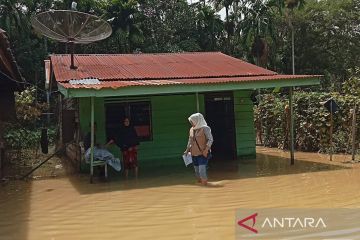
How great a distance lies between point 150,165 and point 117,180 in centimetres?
226

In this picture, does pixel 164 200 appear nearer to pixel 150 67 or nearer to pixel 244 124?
pixel 150 67

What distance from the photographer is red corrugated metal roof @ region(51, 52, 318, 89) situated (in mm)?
11500

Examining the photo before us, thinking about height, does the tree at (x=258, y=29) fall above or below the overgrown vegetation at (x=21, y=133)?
above

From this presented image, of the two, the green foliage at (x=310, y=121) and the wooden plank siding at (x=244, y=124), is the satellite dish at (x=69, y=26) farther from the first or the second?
the green foliage at (x=310, y=121)

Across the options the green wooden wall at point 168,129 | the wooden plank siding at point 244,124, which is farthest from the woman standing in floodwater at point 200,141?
the wooden plank siding at point 244,124

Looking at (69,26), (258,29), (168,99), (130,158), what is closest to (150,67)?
(168,99)

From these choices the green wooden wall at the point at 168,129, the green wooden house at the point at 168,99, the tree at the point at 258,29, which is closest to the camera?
the green wooden house at the point at 168,99

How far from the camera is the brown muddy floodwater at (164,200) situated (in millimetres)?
6199

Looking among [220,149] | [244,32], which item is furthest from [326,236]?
[244,32]

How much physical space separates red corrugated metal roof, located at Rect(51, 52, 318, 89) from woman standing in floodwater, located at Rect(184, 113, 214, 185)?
5.63 ft

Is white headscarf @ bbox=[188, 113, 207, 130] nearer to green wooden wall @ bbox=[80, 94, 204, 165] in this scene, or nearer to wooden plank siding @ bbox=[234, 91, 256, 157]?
green wooden wall @ bbox=[80, 94, 204, 165]

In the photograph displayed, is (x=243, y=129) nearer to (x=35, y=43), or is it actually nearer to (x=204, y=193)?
(x=204, y=193)

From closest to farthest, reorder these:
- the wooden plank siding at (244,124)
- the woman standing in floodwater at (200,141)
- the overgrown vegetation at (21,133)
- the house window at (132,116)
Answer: the woman standing in floodwater at (200,141) < the house window at (132,116) < the overgrown vegetation at (21,133) < the wooden plank siding at (244,124)

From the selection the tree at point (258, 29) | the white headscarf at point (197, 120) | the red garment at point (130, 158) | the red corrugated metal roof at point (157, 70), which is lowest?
the red garment at point (130, 158)
